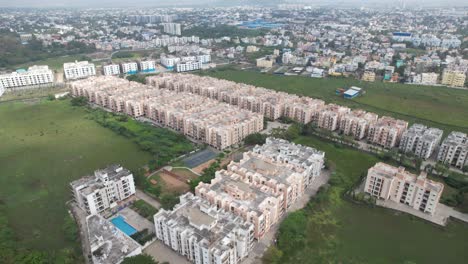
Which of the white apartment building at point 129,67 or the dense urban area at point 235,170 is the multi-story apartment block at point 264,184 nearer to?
the dense urban area at point 235,170

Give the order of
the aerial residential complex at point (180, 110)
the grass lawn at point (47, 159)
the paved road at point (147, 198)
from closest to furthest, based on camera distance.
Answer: the grass lawn at point (47, 159), the paved road at point (147, 198), the aerial residential complex at point (180, 110)

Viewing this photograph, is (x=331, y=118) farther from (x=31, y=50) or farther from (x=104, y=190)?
(x=31, y=50)

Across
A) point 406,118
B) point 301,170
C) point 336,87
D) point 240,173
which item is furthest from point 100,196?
point 336,87

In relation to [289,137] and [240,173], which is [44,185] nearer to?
[240,173]

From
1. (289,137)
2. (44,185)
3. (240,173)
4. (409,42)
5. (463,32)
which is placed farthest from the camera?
(463,32)

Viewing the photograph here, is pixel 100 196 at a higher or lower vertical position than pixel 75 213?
higher

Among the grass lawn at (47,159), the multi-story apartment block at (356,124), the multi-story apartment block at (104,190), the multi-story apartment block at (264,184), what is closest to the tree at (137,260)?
the multi-story apartment block at (264,184)
